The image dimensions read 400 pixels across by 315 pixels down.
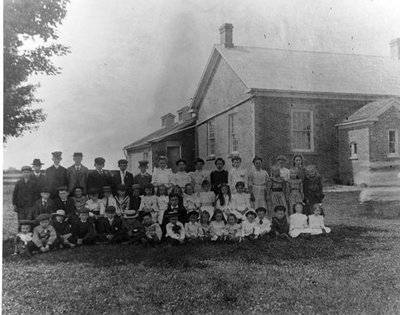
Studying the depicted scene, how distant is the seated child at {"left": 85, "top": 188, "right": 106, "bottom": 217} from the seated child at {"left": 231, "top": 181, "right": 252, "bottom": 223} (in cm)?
169

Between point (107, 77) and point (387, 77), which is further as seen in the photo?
point (387, 77)

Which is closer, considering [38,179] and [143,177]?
[38,179]

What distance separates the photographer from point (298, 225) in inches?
223

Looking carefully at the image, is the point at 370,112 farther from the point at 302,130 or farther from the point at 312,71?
the point at 312,71

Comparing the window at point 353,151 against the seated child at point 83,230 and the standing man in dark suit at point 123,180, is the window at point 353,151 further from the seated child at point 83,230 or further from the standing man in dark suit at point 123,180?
the seated child at point 83,230

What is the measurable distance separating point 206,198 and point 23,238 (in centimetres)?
236

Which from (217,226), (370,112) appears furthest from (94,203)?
(370,112)

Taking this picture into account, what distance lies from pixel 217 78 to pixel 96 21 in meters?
2.52

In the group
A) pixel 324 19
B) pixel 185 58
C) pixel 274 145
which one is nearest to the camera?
pixel 185 58

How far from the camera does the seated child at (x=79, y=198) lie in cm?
525

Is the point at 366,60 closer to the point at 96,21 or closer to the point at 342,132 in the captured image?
the point at 342,132

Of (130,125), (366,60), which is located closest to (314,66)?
(366,60)

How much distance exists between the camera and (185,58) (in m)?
5.18

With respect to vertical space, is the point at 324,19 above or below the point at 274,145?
above
